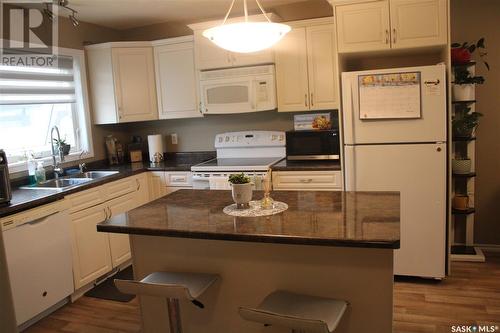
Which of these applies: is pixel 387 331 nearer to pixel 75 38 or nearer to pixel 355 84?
pixel 355 84

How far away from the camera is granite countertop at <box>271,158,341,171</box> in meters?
3.60

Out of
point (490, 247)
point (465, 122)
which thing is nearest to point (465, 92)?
point (465, 122)

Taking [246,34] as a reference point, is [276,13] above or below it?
above

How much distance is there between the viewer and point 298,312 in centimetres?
172

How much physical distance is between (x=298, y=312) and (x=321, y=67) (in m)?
2.62

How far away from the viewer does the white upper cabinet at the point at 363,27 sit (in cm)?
319

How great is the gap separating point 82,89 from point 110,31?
847 millimetres

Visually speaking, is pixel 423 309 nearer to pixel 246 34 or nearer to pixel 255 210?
pixel 255 210

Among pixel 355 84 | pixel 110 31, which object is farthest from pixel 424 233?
pixel 110 31

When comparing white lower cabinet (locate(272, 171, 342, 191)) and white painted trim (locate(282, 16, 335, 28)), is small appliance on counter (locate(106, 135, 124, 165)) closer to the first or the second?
white lower cabinet (locate(272, 171, 342, 191))

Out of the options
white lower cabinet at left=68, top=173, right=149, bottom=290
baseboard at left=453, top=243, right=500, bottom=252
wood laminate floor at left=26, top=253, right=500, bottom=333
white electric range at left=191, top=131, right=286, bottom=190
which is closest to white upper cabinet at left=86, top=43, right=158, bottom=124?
white lower cabinet at left=68, top=173, right=149, bottom=290

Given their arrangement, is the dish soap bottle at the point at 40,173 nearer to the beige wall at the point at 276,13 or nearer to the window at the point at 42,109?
the window at the point at 42,109

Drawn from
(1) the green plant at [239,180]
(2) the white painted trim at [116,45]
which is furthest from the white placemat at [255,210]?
(2) the white painted trim at [116,45]

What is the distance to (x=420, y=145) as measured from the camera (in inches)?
124
